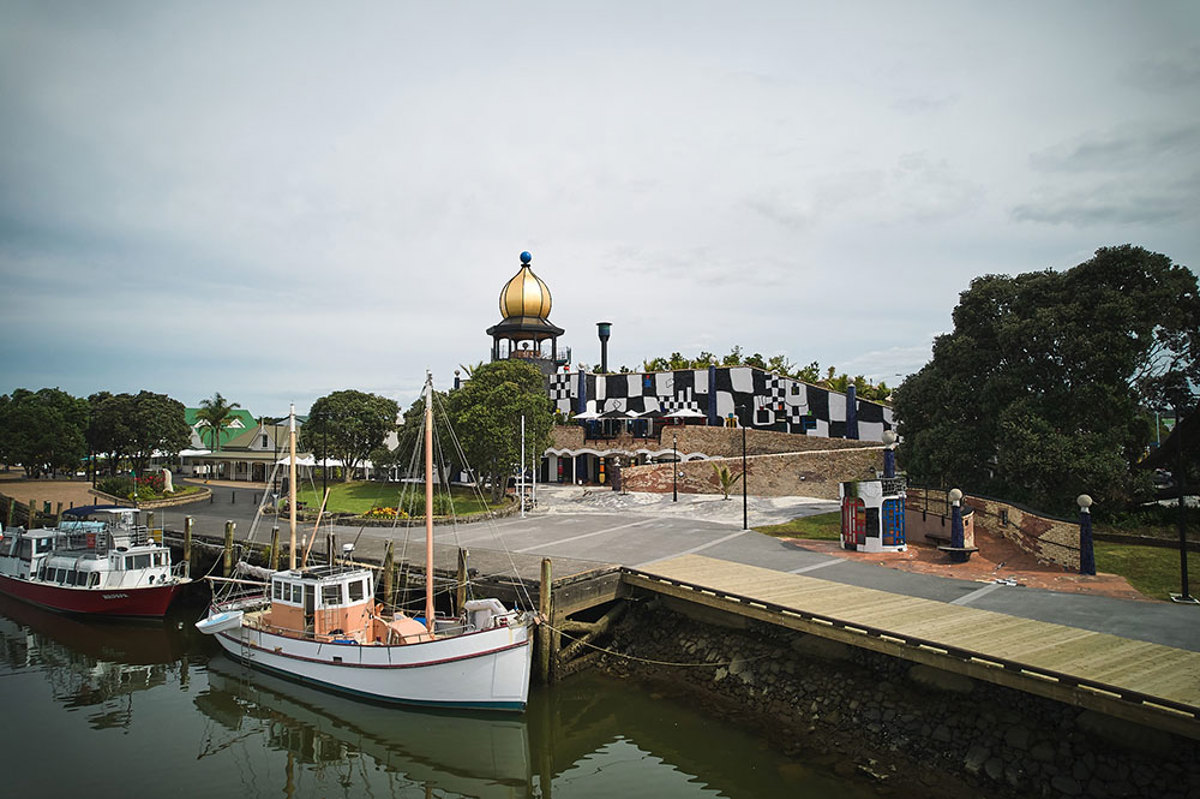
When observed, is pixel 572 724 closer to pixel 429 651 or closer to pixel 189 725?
pixel 429 651

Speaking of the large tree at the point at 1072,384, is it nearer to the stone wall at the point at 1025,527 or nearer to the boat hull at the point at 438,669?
the stone wall at the point at 1025,527

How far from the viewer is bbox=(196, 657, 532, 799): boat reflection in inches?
551

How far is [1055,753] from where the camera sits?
1184 centimetres

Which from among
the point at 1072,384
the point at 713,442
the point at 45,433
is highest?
the point at 1072,384

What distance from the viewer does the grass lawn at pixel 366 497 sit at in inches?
1512

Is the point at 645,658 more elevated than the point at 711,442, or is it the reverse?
the point at 711,442

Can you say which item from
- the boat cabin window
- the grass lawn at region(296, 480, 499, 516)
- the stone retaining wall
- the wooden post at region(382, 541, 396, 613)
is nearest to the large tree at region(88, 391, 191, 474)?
the grass lawn at region(296, 480, 499, 516)

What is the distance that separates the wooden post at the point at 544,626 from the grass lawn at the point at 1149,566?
14700 mm

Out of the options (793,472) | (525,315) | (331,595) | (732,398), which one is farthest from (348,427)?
(331,595)

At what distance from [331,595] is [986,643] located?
51.1 feet

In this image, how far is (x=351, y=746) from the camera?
1542cm

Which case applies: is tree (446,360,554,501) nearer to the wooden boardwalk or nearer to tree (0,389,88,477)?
the wooden boardwalk

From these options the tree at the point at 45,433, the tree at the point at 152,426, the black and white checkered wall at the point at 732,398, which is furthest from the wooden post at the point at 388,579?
the tree at the point at 45,433

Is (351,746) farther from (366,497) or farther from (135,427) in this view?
(135,427)
